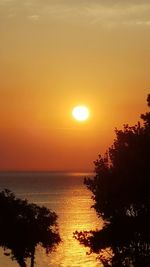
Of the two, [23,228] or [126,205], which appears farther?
[23,228]

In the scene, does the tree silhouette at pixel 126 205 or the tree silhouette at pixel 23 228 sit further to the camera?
the tree silhouette at pixel 23 228

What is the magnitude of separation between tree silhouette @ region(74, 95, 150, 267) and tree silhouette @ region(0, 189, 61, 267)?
27.0 meters

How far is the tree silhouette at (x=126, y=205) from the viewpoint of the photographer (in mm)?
32250

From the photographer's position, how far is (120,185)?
109ft

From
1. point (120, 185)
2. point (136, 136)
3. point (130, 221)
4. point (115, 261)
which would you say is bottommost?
point (115, 261)

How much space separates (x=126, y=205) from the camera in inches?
1307

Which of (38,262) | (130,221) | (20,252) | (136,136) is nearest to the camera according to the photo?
(130,221)

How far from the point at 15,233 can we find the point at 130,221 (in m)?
30.8

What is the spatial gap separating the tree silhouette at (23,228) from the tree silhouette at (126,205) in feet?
88.5

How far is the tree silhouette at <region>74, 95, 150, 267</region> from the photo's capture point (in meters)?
32.2

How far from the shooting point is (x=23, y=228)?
201 ft

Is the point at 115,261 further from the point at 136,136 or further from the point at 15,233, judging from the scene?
the point at 15,233

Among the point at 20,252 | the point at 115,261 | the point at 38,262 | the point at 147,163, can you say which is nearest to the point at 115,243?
the point at 115,261

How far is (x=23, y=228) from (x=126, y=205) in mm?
29829
